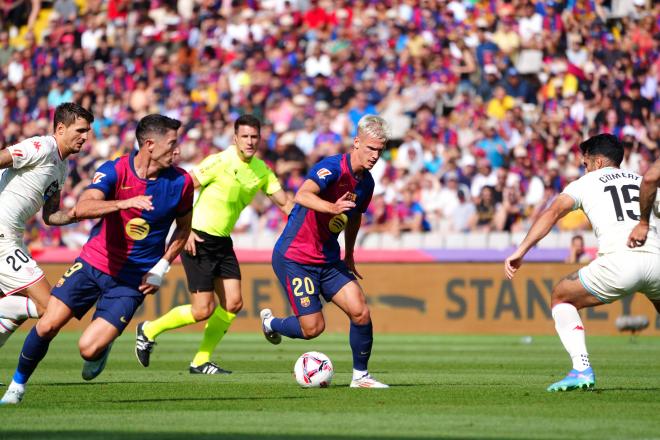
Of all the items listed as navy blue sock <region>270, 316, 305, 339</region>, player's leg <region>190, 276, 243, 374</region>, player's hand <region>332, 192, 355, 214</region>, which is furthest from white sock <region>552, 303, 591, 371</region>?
player's leg <region>190, 276, 243, 374</region>

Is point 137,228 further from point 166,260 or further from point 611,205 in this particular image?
point 611,205

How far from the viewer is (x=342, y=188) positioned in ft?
36.8

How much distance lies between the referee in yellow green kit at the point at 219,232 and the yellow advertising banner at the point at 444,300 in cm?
804

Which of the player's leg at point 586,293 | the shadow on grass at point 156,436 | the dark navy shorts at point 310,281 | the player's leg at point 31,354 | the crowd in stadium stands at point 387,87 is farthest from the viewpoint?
the crowd in stadium stands at point 387,87

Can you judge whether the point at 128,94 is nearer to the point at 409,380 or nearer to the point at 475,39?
the point at 475,39

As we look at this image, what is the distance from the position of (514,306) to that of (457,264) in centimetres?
130

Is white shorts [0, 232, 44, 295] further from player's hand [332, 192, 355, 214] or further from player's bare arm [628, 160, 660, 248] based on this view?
player's bare arm [628, 160, 660, 248]

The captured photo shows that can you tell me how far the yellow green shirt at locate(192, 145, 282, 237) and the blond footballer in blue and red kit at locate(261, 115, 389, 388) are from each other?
2195 mm

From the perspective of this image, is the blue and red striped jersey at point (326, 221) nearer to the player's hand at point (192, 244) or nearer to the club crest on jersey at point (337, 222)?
the club crest on jersey at point (337, 222)

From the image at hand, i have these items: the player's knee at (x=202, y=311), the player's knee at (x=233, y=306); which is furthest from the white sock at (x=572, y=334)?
the player's knee at (x=202, y=311)

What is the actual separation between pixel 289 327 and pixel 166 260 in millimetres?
2259

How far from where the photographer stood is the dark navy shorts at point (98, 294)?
32.6 feet

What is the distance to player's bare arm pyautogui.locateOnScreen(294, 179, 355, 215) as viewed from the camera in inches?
410

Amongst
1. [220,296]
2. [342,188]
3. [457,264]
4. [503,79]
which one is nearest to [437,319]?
[457,264]
